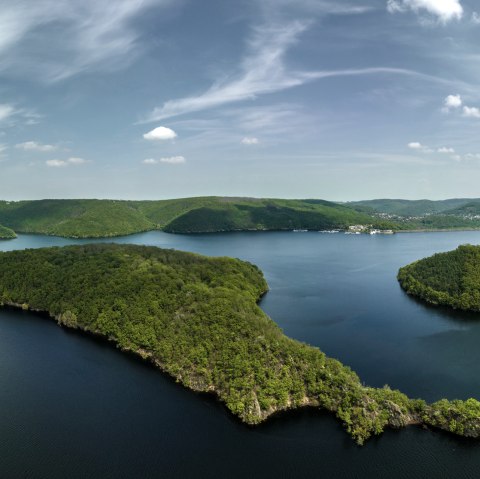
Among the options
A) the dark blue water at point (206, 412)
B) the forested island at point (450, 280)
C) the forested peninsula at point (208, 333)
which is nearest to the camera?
the dark blue water at point (206, 412)

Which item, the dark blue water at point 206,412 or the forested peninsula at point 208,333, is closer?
the dark blue water at point 206,412

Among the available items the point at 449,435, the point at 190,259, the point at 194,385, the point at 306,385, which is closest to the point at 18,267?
the point at 190,259

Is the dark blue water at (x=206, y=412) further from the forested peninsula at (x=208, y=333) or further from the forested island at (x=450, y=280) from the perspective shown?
the forested island at (x=450, y=280)

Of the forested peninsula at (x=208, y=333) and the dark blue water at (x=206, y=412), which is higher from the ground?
the forested peninsula at (x=208, y=333)

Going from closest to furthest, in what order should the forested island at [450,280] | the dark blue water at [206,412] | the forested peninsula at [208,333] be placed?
the dark blue water at [206,412] → the forested peninsula at [208,333] → the forested island at [450,280]

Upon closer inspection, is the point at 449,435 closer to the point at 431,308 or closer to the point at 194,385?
the point at 194,385

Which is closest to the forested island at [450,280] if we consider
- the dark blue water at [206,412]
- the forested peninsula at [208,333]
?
the dark blue water at [206,412]
